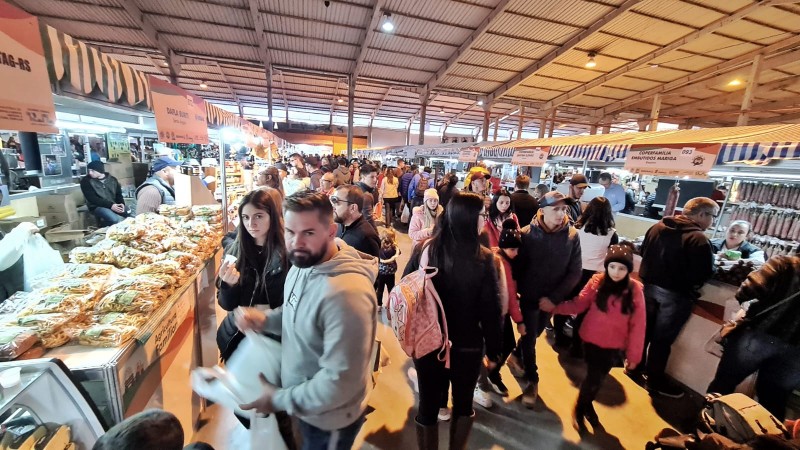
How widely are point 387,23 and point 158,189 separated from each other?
8471mm

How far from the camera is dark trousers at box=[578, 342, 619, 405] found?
8.09 feet

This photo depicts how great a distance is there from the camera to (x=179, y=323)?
6.76ft

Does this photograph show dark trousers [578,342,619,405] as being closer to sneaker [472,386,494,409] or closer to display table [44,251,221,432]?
sneaker [472,386,494,409]

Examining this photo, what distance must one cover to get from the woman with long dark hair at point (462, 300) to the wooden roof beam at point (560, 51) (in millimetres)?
9175

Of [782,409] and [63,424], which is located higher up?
[63,424]

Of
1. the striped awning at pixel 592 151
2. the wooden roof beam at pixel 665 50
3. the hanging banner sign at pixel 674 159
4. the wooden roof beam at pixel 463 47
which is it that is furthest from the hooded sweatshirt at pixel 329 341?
the wooden roof beam at pixel 665 50

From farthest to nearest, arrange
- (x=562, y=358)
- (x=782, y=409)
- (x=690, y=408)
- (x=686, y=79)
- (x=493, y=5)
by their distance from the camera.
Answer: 1. (x=686, y=79)
2. (x=493, y=5)
3. (x=562, y=358)
4. (x=690, y=408)
5. (x=782, y=409)

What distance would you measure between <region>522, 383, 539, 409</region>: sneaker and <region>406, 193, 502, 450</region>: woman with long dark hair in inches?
37.6

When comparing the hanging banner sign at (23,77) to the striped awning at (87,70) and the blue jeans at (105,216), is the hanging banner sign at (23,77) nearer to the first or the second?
the striped awning at (87,70)

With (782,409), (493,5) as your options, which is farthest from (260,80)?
(782,409)

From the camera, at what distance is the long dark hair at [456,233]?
1.77 meters

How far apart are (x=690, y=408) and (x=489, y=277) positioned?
8.62ft

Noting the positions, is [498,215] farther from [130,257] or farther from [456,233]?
[130,257]

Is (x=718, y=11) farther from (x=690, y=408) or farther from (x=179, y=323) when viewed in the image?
(x=179, y=323)
